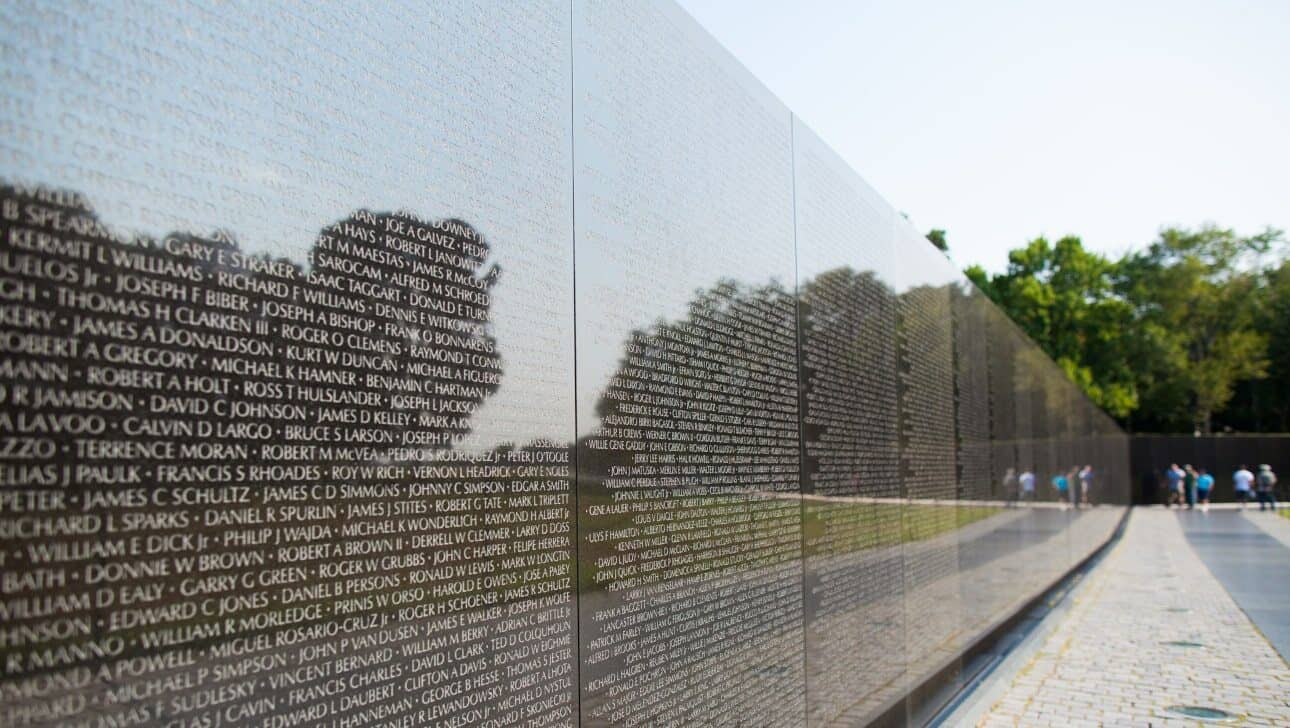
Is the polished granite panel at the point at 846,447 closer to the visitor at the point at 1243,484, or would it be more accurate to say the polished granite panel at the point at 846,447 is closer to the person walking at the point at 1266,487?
the person walking at the point at 1266,487

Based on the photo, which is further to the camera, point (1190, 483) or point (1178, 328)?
point (1178, 328)

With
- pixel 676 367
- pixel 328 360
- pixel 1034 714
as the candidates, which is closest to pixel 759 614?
pixel 676 367

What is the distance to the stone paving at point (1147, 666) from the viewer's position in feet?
23.2

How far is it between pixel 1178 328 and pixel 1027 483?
52152 millimetres

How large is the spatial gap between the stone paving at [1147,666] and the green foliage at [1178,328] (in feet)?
149

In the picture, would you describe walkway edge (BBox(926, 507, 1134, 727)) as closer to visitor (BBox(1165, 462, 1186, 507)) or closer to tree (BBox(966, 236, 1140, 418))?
visitor (BBox(1165, 462, 1186, 507))

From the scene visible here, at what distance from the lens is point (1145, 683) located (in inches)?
317

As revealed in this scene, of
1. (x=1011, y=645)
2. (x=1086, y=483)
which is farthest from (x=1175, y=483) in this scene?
(x=1011, y=645)

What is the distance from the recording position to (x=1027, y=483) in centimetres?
1255

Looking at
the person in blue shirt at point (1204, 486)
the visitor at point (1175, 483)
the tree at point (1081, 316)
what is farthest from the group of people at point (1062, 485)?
the tree at point (1081, 316)

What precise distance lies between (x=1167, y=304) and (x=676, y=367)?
6110cm

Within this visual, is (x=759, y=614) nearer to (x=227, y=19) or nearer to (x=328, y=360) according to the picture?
(x=328, y=360)

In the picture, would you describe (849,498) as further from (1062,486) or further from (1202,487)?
(1202,487)

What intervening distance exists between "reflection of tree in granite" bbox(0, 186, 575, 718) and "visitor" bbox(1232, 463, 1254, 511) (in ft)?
141
